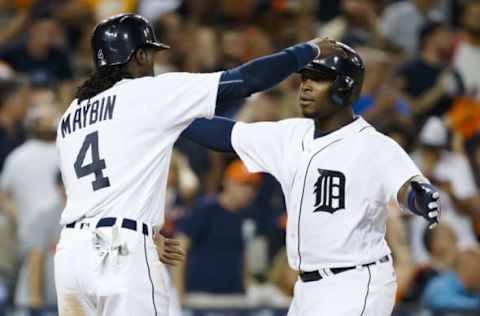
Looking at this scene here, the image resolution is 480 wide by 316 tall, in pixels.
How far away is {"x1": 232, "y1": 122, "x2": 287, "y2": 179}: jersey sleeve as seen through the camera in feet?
20.1

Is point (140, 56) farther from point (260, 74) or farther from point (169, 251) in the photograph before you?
point (169, 251)

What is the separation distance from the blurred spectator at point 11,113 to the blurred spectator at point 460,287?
10.9 ft

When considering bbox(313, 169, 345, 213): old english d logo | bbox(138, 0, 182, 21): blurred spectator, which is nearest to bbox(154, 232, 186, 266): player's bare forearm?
bbox(313, 169, 345, 213): old english d logo

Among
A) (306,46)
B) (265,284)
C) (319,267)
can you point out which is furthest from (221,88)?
(265,284)

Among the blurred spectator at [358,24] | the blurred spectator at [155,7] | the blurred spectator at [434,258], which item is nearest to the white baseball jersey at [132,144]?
the blurred spectator at [434,258]

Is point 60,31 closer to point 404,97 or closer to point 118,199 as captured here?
point 404,97

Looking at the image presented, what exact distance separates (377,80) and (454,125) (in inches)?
27.3

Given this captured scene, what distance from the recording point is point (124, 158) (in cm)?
566

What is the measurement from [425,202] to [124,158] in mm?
1265

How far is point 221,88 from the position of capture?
576 centimetres

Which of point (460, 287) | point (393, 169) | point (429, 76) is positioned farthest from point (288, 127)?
point (429, 76)

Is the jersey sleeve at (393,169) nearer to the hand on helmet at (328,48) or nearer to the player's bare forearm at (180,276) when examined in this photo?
the hand on helmet at (328,48)

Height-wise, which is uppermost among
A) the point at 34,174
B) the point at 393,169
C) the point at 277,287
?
the point at 393,169

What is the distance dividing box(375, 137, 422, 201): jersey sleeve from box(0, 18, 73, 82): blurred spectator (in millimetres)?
5711
